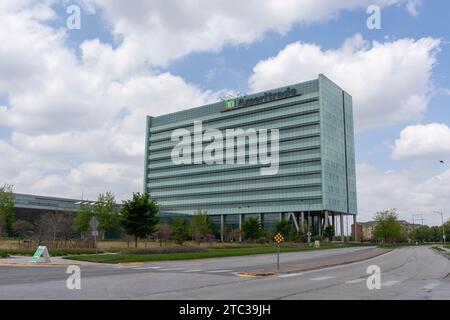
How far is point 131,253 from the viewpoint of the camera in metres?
38.7

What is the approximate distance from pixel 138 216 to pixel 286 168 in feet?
251

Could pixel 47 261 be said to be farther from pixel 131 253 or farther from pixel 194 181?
pixel 194 181

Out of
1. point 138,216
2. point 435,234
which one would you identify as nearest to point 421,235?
point 435,234

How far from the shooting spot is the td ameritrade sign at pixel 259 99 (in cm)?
12415

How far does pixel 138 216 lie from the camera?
165ft

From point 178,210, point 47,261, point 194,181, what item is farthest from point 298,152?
point 47,261

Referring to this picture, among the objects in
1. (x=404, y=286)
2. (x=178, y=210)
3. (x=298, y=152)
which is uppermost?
(x=298, y=152)

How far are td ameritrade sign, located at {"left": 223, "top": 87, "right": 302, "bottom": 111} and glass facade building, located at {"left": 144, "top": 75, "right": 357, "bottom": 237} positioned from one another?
0.90ft

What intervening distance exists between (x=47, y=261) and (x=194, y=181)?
112 meters

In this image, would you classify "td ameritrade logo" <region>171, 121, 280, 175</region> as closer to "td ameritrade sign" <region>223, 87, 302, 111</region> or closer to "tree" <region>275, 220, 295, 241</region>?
"td ameritrade sign" <region>223, 87, 302, 111</region>

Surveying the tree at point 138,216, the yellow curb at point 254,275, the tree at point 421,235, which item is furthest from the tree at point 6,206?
the tree at point 421,235

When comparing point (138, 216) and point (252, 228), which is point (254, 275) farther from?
point (252, 228)

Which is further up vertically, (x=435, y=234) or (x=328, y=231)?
(x=328, y=231)
